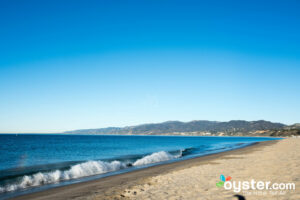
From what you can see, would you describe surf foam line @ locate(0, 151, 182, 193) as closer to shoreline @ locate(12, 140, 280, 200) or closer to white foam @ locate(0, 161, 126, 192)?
white foam @ locate(0, 161, 126, 192)

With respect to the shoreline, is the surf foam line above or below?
below

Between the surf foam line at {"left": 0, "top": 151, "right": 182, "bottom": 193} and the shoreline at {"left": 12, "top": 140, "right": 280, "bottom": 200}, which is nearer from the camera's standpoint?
the shoreline at {"left": 12, "top": 140, "right": 280, "bottom": 200}

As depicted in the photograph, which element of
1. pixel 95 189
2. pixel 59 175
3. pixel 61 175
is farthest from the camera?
pixel 61 175

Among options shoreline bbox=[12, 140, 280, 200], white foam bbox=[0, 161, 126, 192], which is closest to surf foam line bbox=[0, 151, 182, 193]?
white foam bbox=[0, 161, 126, 192]

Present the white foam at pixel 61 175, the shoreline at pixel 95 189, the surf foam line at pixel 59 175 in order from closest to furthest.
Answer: the shoreline at pixel 95 189 < the surf foam line at pixel 59 175 < the white foam at pixel 61 175

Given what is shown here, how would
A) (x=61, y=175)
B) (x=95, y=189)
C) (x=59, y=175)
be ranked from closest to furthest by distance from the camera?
(x=95, y=189)
(x=59, y=175)
(x=61, y=175)

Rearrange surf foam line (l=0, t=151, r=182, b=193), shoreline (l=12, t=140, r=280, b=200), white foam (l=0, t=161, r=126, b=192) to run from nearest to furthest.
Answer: shoreline (l=12, t=140, r=280, b=200) → surf foam line (l=0, t=151, r=182, b=193) → white foam (l=0, t=161, r=126, b=192)

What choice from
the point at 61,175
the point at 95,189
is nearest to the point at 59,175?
the point at 61,175

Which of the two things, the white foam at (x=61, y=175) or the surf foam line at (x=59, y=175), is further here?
the white foam at (x=61, y=175)

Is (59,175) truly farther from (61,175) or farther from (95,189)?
(95,189)

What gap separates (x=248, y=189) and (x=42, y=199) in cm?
894

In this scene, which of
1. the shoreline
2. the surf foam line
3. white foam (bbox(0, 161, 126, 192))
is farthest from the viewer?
white foam (bbox(0, 161, 126, 192))

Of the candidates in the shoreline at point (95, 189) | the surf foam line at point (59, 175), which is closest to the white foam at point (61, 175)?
the surf foam line at point (59, 175)

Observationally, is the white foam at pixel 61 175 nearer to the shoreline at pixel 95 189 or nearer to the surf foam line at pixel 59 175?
the surf foam line at pixel 59 175
